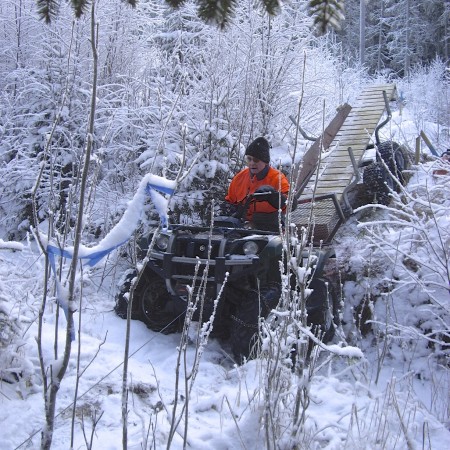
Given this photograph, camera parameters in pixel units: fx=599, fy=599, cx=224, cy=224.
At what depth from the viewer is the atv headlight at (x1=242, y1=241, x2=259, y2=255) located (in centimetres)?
471

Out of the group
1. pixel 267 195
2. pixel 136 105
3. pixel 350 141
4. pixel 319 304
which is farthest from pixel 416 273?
pixel 136 105

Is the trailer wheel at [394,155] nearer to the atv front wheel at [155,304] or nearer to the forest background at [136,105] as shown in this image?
the forest background at [136,105]

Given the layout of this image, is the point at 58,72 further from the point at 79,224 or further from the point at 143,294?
the point at 79,224

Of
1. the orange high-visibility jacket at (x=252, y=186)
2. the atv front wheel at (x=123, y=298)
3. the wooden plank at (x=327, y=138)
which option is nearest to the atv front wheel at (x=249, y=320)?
the orange high-visibility jacket at (x=252, y=186)

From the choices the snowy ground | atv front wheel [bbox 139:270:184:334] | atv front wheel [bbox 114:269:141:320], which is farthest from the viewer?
atv front wheel [bbox 114:269:141:320]

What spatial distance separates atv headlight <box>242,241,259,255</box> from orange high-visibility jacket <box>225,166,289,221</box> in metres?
0.83

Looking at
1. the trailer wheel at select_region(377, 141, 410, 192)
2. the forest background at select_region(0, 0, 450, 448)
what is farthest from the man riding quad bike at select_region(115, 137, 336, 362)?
the trailer wheel at select_region(377, 141, 410, 192)

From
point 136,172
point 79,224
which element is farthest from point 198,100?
point 79,224

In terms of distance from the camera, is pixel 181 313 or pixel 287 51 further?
pixel 287 51

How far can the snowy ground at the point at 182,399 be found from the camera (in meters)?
3.03

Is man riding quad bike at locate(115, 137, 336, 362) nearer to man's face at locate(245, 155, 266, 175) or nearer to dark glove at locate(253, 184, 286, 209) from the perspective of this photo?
dark glove at locate(253, 184, 286, 209)

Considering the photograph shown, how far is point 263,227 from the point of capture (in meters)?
5.46

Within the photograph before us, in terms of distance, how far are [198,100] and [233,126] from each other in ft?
1.96

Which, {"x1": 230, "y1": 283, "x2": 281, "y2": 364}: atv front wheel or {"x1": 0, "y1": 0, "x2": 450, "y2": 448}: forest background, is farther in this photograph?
{"x1": 0, "y1": 0, "x2": 450, "y2": 448}: forest background
